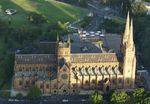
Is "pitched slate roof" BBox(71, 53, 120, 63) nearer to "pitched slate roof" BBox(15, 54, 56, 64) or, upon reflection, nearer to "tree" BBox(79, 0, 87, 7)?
"pitched slate roof" BBox(15, 54, 56, 64)

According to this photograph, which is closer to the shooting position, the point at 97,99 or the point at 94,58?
the point at 97,99

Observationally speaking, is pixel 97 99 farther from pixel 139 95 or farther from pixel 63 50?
pixel 63 50

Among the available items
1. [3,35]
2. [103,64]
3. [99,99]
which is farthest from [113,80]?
[3,35]

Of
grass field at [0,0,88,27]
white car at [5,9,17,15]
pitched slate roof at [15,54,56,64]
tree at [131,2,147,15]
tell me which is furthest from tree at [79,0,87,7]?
pitched slate roof at [15,54,56,64]

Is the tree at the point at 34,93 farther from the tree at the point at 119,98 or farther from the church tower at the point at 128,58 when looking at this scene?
the church tower at the point at 128,58

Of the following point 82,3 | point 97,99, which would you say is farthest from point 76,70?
point 82,3

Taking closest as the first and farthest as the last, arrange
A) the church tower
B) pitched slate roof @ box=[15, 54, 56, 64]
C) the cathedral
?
1. the cathedral
2. the church tower
3. pitched slate roof @ box=[15, 54, 56, 64]

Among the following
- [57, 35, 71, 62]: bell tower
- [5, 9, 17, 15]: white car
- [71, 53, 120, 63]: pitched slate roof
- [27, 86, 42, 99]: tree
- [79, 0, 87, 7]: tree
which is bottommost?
[79, 0, 87, 7]: tree
